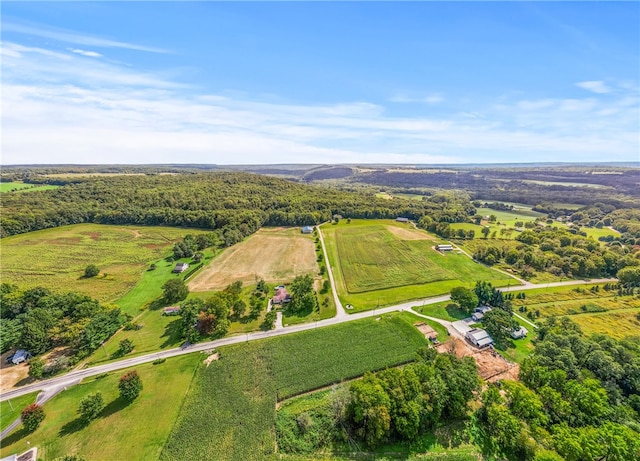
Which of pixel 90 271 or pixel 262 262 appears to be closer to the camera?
pixel 90 271

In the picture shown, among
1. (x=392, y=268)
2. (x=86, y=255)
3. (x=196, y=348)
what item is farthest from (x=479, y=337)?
(x=86, y=255)

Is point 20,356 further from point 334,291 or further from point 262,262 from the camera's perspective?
point 334,291

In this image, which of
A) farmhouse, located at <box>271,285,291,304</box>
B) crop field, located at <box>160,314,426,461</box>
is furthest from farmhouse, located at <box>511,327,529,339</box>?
farmhouse, located at <box>271,285,291,304</box>

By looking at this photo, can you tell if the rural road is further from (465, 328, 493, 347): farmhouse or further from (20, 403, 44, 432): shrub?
(20, 403, 44, 432): shrub

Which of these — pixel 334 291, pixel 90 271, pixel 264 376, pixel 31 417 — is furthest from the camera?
pixel 90 271

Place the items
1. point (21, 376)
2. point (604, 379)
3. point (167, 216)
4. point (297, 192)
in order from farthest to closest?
point (297, 192)
point (167, 216)
point (21, 376)
point (604, 379)

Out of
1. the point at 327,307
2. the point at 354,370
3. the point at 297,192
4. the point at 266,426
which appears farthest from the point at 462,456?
the point at 297,192

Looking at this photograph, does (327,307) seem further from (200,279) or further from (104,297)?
(104,297)
